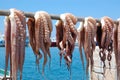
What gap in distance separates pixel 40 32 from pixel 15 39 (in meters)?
0.31

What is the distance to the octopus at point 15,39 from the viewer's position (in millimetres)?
2089

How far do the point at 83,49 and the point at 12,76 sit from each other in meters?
0.88

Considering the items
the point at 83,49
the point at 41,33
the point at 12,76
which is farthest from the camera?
the point at 83,49

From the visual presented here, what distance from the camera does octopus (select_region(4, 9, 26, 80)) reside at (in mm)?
2089

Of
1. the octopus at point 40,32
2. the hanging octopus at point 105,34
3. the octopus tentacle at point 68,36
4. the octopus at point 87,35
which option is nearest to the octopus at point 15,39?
the octopus at point 40,32

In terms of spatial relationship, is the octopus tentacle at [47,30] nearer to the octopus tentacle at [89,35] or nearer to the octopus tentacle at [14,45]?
the octopus tentacle at [14,45]

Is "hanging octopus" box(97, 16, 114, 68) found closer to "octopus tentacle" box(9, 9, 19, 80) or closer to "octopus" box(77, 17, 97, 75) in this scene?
"octopus" box(77, 17, 97, 75)

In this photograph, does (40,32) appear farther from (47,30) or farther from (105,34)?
(105,34)

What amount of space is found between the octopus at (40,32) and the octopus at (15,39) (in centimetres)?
17

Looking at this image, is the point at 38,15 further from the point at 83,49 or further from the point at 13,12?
the point at 83,49

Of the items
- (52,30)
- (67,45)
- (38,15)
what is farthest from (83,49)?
(38,15)

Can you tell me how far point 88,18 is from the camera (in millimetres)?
2742

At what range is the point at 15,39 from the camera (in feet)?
6.92

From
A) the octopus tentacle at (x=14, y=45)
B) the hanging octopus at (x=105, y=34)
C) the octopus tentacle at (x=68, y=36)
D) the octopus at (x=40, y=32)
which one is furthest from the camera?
the hanging octopus at (x=105, y=34)
